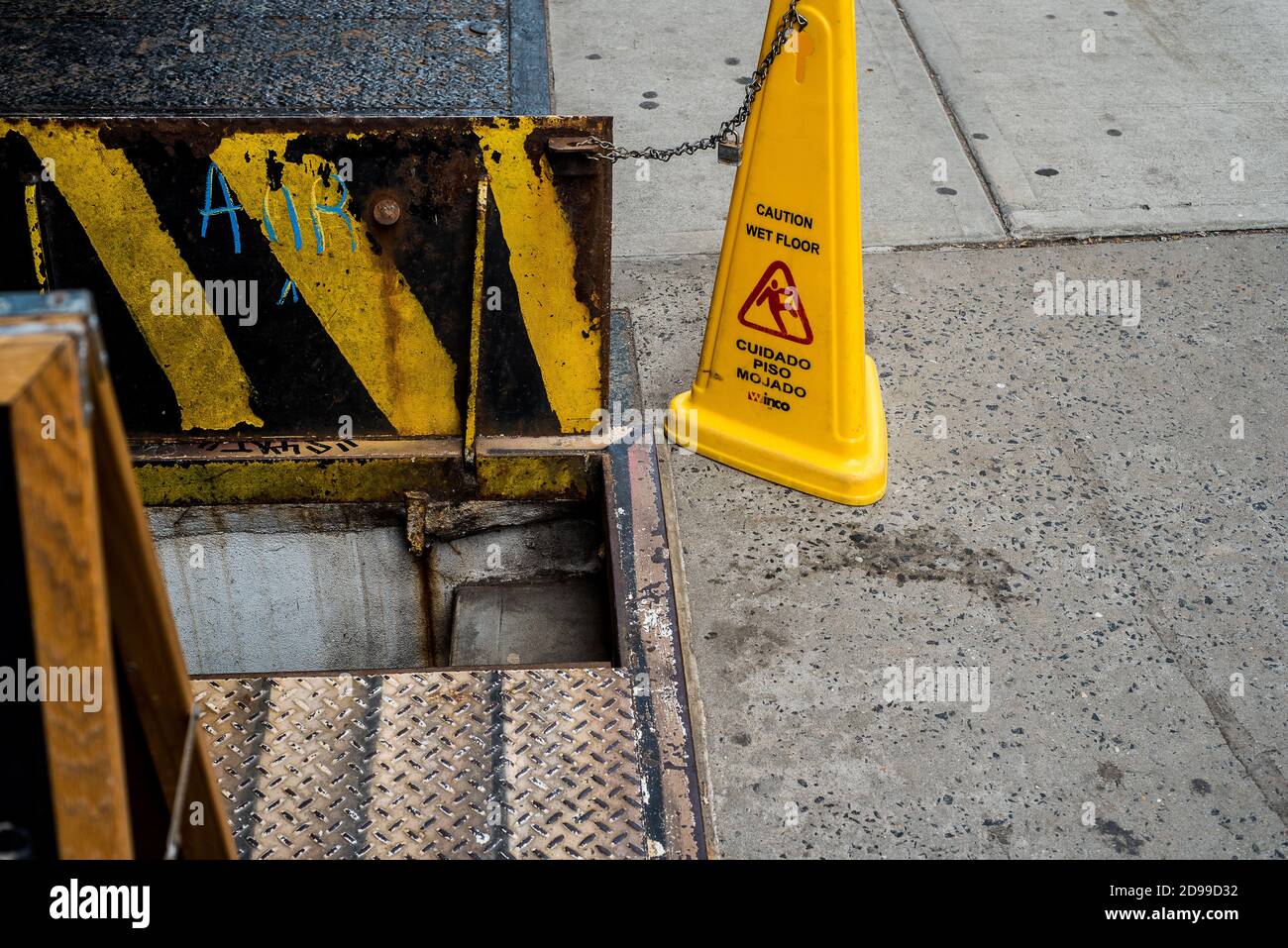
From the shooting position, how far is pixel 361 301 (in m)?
3.44

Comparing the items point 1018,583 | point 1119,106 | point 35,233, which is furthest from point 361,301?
point 1119,106

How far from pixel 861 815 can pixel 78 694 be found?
6.32 feet

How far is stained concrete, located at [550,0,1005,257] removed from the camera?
196 inches

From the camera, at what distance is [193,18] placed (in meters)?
6.56

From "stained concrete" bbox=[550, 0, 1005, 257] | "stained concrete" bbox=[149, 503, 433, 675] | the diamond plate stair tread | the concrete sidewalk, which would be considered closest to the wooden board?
the diamond plate stair tread

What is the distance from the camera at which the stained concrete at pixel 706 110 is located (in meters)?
4.97

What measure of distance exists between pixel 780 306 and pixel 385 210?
117 cm

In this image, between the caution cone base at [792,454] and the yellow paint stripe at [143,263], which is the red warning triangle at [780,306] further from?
the yellow paint stripe at [143,263]

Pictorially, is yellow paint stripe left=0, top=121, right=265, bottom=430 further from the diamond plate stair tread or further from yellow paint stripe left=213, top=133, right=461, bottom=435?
the diamond plate stair tread

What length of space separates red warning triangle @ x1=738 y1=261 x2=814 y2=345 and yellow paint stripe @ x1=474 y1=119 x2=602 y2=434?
1.63 ft

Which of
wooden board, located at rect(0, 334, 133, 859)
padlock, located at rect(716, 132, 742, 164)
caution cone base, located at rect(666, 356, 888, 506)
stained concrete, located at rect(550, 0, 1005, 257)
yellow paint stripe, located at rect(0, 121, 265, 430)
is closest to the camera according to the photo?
wooden board, located at rect(0, 334, 133, 859)

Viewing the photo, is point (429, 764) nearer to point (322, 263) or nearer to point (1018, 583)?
point (322, 263)
